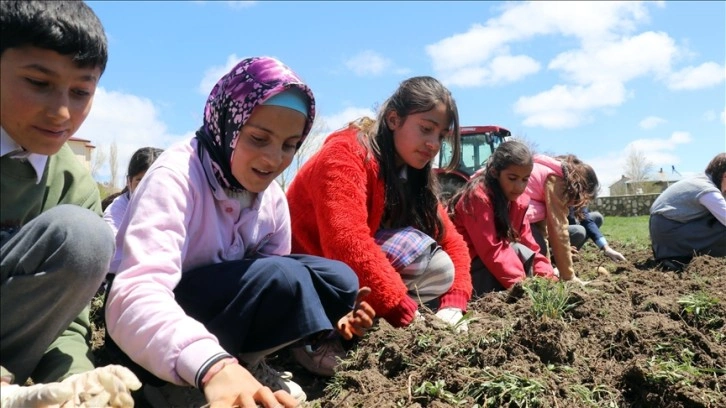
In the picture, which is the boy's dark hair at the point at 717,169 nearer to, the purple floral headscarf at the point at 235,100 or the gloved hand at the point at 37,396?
the purple floral headscarf at the point at 235,100

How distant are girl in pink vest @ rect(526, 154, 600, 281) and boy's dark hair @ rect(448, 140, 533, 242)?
743 millimetres

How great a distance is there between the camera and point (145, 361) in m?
1.67

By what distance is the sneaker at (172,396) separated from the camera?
210 centimetres

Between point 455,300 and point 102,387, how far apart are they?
2154 mm

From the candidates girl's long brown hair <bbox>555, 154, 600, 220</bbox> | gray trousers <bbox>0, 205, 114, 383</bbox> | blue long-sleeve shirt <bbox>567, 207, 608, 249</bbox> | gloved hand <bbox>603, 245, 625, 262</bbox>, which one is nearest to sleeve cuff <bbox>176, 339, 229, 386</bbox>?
gray trousers <bbox>0, 205, 114, 383</bbox>

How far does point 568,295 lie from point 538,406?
1.05 m

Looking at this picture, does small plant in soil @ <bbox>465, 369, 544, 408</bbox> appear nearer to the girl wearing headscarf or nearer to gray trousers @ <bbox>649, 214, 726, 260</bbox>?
the girl wearing headscarf

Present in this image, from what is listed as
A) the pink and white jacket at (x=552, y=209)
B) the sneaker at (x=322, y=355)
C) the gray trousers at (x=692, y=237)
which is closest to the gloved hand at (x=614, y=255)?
the gray trousers at (x=692, y=237)

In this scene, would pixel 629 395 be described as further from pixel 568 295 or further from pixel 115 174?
pixel 115 174

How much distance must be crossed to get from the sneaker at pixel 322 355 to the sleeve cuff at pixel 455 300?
783 mm

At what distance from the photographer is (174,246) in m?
1.88

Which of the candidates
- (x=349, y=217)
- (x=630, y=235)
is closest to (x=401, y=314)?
(x=349, y=217)

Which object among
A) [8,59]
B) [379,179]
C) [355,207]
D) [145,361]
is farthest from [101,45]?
[379,179]

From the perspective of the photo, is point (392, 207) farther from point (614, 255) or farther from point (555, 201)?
point (614, 255)
